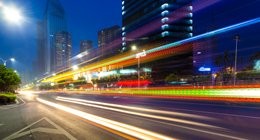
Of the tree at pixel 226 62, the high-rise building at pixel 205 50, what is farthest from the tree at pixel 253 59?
the high-rise building at pixel 205 50

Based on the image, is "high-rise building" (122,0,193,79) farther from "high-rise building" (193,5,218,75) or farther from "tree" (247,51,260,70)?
"tree" (247,51,260,70)

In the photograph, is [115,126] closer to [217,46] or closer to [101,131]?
[101,131]

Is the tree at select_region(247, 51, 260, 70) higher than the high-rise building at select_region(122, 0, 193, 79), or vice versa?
the high-rise building at select_region(122, 0, 193, 79)

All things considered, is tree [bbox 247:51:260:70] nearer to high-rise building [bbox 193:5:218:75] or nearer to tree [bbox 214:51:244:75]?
tree [bbox 214:51:244:75]

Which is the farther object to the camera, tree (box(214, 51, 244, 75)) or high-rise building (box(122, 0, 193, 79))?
high-rise building (box(122, 0, 193, 79))

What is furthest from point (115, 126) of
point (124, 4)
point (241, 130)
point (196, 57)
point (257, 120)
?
point (124, 4)

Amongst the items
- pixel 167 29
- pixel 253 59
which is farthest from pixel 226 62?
pixel 167 29

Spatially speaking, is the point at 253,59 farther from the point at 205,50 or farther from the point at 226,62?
the point at 205,50

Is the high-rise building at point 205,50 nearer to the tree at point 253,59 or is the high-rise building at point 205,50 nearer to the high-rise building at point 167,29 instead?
the high-rise building at point 167,29

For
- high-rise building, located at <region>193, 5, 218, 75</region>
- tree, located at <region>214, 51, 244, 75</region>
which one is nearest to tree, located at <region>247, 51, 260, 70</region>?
tree, located at <region>214, 51, 244, 75</region>

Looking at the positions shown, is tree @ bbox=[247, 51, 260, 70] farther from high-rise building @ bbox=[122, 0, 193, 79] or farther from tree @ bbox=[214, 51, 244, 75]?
high-rise building @ bbox=[122, 0, 193, 79]

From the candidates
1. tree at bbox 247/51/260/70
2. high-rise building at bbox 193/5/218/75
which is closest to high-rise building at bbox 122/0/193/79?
high-rise building at bbox 193/5/218/75

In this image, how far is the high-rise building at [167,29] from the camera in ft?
219

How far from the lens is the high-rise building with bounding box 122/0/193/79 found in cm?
6681
